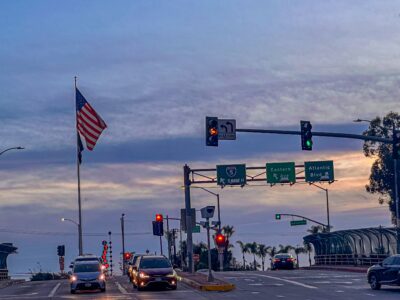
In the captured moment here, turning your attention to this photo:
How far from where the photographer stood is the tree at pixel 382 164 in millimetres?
89938

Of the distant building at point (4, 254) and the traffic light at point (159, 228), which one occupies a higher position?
the traffic light at point (159, 228)

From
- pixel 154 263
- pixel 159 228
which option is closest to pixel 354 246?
pixel 159 228

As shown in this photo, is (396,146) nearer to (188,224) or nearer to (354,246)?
(188,224)

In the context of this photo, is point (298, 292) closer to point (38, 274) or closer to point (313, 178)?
point (313, 178)

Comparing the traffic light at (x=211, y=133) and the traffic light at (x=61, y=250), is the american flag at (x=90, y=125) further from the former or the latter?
the traffic light at (x=61, y=250)

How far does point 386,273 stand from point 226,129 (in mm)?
9213

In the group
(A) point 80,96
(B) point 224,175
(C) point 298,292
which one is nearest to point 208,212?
(C) point 298,292

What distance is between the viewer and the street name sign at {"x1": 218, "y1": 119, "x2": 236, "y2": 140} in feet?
117

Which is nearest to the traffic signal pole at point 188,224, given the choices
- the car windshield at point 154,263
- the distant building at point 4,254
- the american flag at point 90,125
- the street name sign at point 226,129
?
the american flag at point 90,125

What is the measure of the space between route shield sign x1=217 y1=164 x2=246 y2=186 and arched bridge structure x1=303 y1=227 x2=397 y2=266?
825cm

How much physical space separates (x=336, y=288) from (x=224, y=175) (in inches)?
1061

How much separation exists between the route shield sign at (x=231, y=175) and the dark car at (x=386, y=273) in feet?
88.8

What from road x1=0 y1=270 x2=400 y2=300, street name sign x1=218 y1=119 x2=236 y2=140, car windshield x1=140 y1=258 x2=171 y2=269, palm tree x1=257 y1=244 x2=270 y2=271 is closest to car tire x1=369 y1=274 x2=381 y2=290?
road x1=0 y1=270 x2=400 y2=300

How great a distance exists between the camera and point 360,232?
55.3m
